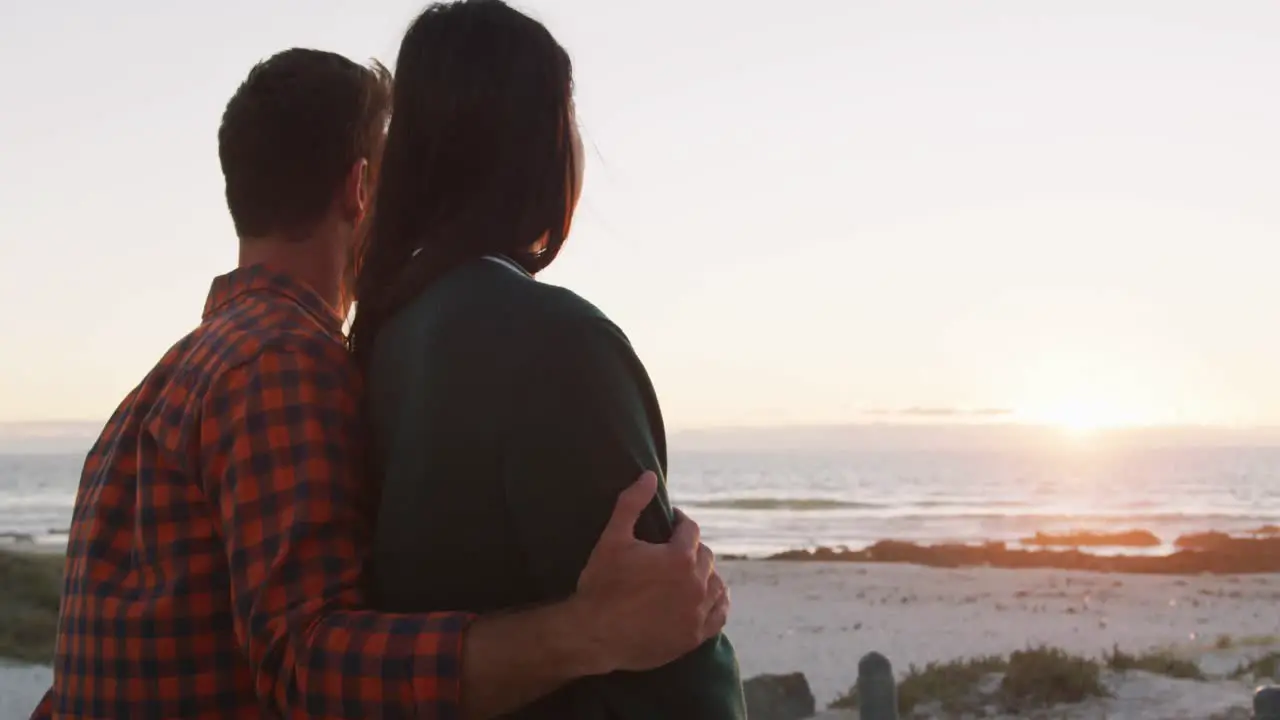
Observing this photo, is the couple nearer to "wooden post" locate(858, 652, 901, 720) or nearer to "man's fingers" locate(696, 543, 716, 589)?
"man's fingers" locate(696, 543, 716, 589)

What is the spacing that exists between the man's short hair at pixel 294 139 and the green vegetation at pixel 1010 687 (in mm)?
8577

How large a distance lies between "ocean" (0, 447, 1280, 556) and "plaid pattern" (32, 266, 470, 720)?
33907mm

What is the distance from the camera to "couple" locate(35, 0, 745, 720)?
1601mm

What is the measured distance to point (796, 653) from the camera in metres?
15.7

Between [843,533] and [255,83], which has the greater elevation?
[255,83]

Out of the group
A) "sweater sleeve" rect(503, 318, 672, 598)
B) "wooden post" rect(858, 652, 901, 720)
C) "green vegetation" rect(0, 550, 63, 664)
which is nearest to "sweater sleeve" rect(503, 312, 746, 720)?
"sweater sleeve" rect(503, 318, 672, 598)

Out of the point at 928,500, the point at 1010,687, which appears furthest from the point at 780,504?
the point at 1010,687

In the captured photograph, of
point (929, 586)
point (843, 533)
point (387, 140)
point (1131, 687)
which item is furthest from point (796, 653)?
point (843, 533)

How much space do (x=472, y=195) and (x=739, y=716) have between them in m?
0.83

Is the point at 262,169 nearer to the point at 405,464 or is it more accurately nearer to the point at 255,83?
the point at 255,83

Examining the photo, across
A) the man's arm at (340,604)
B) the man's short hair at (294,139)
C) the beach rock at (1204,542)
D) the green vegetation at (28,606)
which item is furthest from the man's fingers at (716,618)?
the beach rock at (1204,542)

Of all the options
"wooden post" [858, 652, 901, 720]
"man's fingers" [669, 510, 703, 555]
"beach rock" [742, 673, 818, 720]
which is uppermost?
"man's fingers" [669, 510, 703, 555]

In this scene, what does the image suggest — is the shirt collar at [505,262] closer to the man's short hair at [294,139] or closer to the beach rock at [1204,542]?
the man's short hair at [294,139]

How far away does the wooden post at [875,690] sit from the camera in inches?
211
